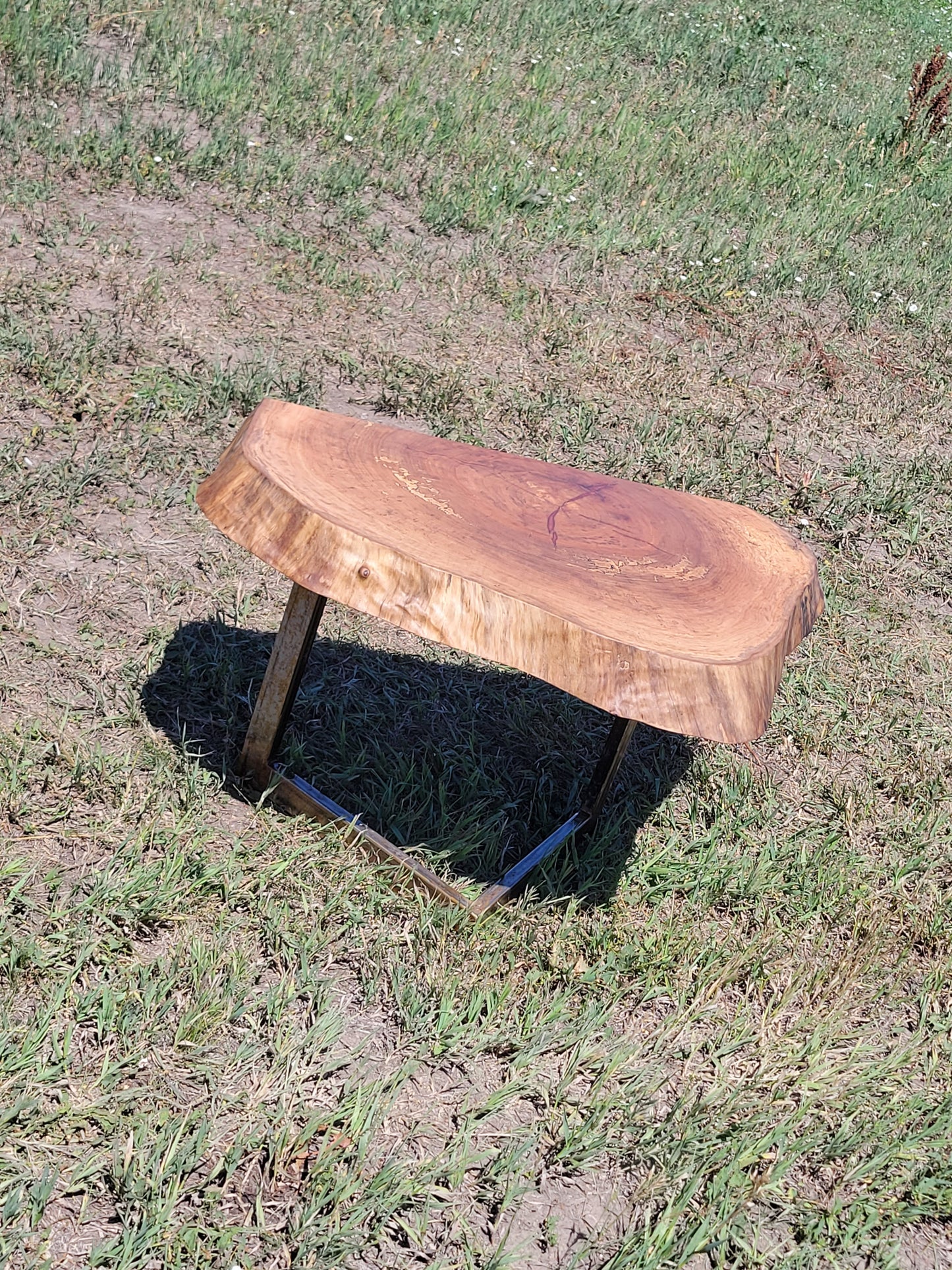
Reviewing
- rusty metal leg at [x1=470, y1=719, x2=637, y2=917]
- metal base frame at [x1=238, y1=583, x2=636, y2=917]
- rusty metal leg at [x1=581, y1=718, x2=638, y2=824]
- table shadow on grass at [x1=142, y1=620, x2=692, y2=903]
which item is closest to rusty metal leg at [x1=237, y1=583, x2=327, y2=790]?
metal base frame at [x1=238, y1=583, x2=636, y2=917]

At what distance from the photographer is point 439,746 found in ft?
9.18

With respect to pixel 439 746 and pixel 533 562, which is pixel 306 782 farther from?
pixel 533 562

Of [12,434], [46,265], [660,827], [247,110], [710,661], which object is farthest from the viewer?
[247,110]

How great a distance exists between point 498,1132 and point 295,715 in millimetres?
1135

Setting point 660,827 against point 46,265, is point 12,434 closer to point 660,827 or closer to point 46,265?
point 46,265

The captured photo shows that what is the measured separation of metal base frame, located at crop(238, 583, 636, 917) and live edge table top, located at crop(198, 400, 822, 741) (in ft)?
0.87

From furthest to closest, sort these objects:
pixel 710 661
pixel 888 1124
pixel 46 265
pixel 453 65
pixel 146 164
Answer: pixel 453 65 < pixel 146 164 < pixel 46 265 < pixel 888 1124 < pixel 710 661

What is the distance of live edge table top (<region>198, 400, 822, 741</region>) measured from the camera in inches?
71.2

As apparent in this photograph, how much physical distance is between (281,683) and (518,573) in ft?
1.98

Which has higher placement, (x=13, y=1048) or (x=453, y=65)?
(x=453, y=65)

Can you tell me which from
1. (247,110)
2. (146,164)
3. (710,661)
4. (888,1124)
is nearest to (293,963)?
(710,661)

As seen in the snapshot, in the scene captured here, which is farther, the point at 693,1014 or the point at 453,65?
the point at 453,65

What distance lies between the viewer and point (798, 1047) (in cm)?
221

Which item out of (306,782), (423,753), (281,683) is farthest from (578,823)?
(281,683)
